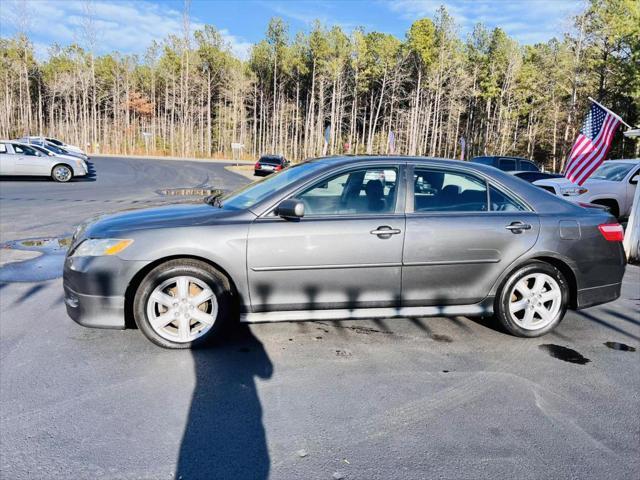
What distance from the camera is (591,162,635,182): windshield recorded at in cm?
1128

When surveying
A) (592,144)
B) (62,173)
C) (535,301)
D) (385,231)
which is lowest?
(535,301)

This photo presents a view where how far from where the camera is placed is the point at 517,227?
4133mm

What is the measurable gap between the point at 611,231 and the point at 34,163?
20.3 meters

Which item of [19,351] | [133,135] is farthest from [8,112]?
[19,351]

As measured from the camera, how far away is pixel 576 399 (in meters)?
3.19

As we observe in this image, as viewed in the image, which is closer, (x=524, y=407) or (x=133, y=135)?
(x=524, y=407)

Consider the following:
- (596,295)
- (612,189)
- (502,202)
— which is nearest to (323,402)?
(502,202)

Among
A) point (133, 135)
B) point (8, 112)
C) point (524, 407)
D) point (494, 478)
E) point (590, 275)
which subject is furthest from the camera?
point (133, 135)

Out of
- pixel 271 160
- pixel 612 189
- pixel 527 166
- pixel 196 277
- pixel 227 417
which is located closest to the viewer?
pixel 227 417

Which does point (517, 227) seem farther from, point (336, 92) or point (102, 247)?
point (336, 92)

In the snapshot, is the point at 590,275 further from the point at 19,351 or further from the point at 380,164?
the point at 19,351

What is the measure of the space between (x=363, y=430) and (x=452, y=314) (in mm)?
1726

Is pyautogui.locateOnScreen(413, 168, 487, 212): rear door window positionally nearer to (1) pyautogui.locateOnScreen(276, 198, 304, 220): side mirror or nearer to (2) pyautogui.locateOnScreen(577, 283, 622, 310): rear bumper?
(1) pyautogui.locateOnScreen(276, 198, 304, 220): side mirror

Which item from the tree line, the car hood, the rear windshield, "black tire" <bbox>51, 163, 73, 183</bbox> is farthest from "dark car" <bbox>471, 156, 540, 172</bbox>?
the tree line
